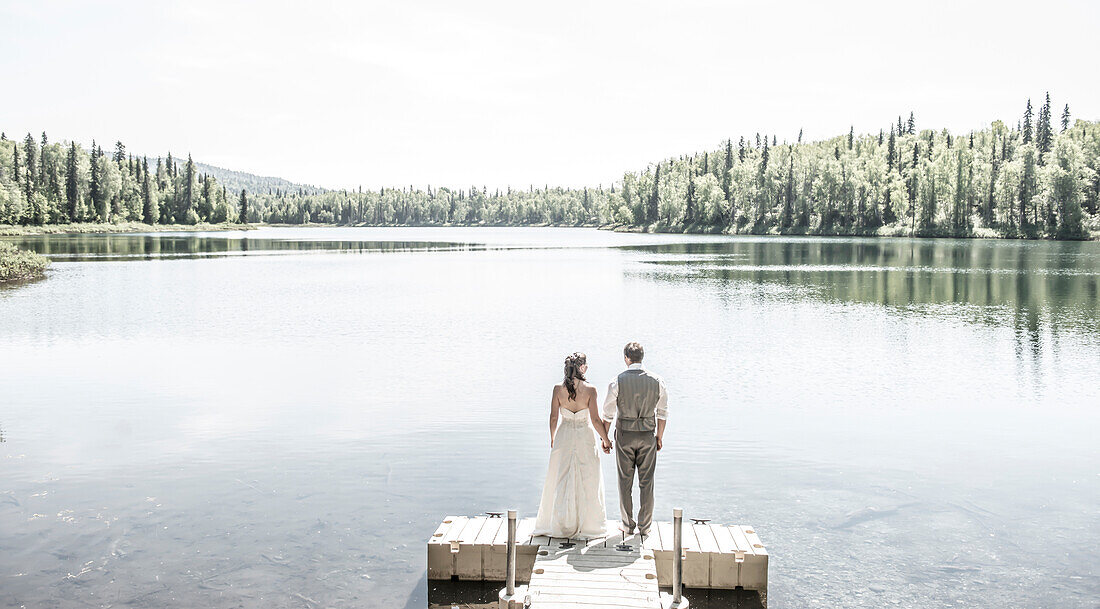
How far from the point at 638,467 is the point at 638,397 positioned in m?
0.99

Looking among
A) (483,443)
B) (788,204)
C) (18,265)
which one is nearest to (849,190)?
(788,204)

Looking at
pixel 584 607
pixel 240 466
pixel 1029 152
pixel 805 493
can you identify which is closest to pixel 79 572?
pixel 240 466

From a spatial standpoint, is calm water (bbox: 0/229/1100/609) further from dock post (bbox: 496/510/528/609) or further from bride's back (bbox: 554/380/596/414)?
bride's back (bbox: 554/380/596/414)

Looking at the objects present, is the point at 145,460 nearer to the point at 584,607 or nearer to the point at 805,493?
the point at 584,607

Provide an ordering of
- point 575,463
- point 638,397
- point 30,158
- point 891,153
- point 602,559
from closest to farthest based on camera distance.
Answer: point 602,559
point 575,463
point 638,397
point 30,158
point 891,153

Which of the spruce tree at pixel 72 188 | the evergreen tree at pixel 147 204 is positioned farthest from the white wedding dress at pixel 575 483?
the evergreen tree at pixel 147 204

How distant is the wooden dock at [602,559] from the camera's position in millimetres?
8742

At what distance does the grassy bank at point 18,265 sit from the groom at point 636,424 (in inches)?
2234

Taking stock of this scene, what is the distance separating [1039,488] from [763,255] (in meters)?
80.6

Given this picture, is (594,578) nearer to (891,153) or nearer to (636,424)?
(636,424)

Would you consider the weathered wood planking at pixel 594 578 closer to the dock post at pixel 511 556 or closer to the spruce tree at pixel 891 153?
the dock post at pixel 511 556

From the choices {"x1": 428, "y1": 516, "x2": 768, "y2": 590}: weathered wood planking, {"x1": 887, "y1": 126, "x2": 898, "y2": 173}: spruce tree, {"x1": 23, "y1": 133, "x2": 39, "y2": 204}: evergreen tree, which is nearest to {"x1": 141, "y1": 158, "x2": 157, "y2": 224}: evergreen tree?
{"x1": 23, "y1": 133, "x2": 39, "y2": 204}: evergreen tree

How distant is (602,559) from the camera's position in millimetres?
9328

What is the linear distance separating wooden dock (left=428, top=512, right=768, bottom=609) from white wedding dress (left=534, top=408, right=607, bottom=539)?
16cm
